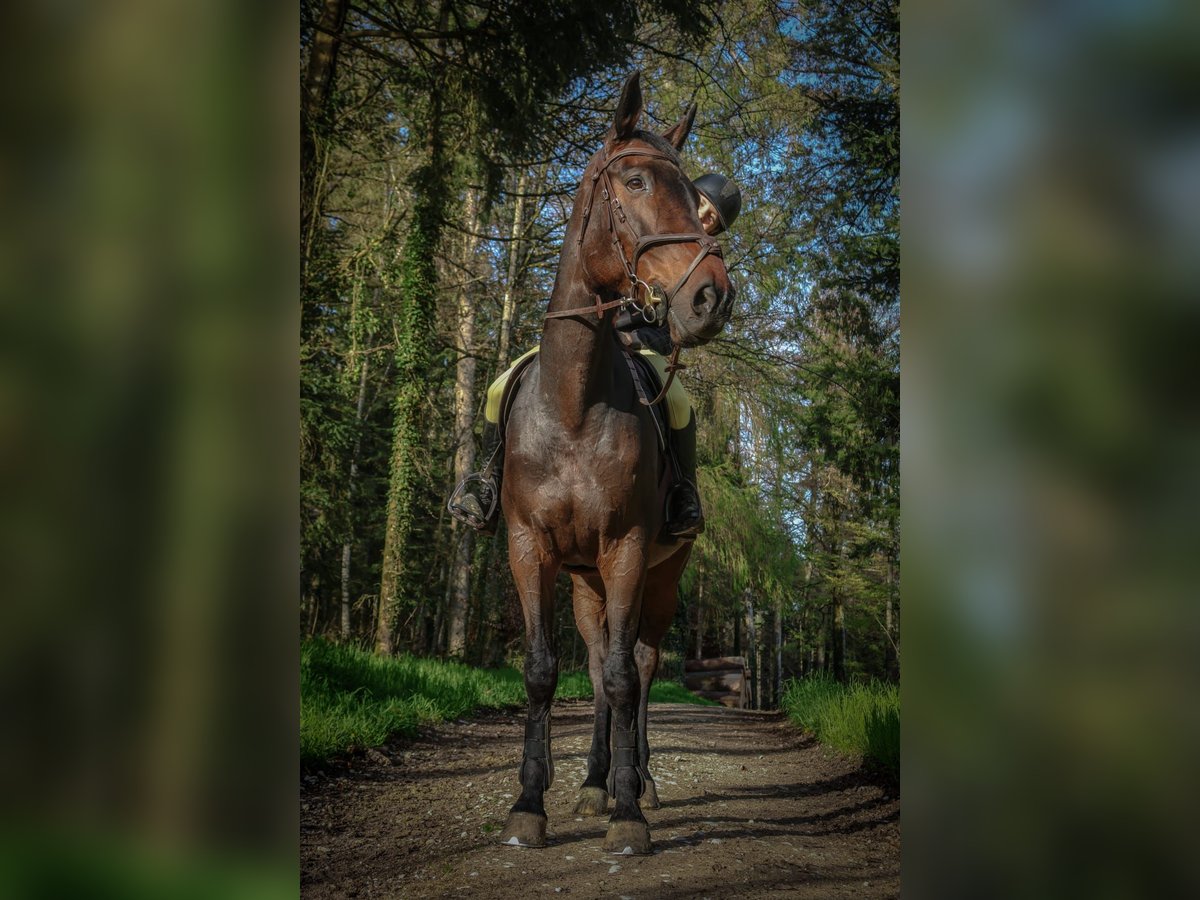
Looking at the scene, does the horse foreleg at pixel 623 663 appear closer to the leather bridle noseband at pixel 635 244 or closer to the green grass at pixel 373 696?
the leather bridle noseband at pixel 635 244

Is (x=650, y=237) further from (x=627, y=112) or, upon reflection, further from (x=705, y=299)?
(x=627, y=112)

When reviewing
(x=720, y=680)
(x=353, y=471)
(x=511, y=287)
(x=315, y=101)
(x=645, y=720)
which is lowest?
(x=720, y=680)

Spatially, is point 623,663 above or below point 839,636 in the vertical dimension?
above

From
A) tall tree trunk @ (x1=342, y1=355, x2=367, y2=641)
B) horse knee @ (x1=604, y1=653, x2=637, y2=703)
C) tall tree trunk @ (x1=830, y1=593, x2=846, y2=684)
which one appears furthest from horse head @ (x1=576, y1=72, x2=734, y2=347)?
tall tree trunk @ (x1=830, y1=593, x2=846, y2=684)

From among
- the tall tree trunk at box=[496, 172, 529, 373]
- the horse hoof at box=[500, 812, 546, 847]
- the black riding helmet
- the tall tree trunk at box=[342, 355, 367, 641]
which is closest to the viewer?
the horse hoof at box=[500, 812, 546, 847]

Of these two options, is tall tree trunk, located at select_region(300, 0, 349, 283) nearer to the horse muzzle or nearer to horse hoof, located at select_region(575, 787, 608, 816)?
the horse muzzle

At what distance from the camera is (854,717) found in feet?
23.3

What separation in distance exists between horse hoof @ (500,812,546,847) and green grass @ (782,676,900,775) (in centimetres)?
275

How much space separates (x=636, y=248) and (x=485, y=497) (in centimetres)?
159

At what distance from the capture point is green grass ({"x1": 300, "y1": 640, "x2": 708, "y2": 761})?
5.48 m
